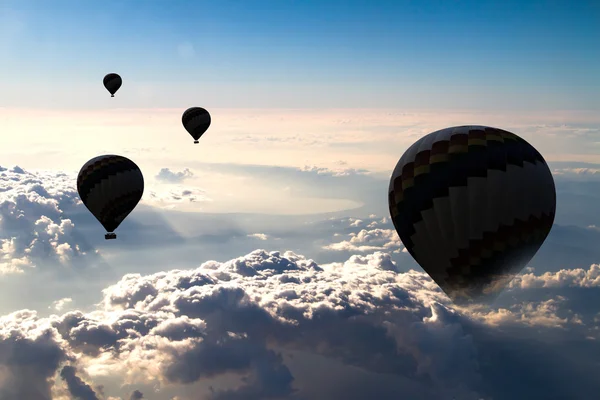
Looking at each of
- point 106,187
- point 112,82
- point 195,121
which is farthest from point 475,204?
point 112,82

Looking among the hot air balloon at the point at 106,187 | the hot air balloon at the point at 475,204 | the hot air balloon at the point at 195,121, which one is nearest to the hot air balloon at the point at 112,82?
the hot air balloon at the point at 195,121

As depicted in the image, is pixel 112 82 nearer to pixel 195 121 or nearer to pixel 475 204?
pixel 195 121

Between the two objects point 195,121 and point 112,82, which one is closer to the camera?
point 195,121

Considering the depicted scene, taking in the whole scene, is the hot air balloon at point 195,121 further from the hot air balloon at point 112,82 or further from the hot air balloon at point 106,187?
the hot air balloon at point 106,187

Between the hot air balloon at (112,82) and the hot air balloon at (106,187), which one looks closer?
the hot air balloon at (106,187)

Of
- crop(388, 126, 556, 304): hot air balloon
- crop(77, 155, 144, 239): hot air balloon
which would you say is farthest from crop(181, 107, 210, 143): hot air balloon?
crop(388, 126, 556, 304): hot air balloon

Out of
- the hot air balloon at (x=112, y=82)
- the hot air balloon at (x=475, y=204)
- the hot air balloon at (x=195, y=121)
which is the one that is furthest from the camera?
the hot air balloon at (x=112, y=82)

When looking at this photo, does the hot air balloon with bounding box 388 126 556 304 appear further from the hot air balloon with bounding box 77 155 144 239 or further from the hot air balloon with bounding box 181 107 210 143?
the hot air balloon with bounding box 181 107 210 143
